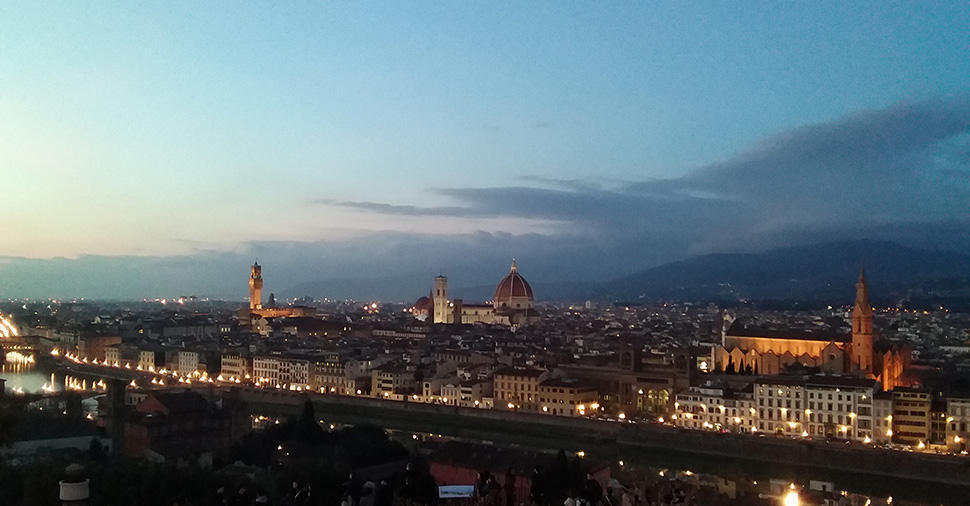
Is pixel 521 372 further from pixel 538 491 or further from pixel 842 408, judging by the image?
pixel 538 491

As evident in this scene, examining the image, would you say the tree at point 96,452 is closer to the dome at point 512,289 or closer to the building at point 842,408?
the building at point 842,408

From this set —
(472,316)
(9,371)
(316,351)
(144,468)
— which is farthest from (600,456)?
(472,316)

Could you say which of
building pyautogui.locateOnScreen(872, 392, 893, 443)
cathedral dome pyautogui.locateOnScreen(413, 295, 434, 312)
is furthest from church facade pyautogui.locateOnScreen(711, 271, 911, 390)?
cathedral dome pyautogui.locateOnScreen(413, 295, 434, 312)

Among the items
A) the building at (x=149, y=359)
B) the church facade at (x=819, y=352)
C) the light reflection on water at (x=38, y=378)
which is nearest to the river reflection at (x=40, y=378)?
the light reflection on water at (x=38, y=378)

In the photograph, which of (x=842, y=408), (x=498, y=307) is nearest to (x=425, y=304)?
(x=498, y=307)

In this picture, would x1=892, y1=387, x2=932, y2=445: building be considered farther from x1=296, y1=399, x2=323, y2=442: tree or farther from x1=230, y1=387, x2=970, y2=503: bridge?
x1=296, y1=399, x2=323, y2=442: tree

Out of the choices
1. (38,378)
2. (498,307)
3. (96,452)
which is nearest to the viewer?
(96,452)
